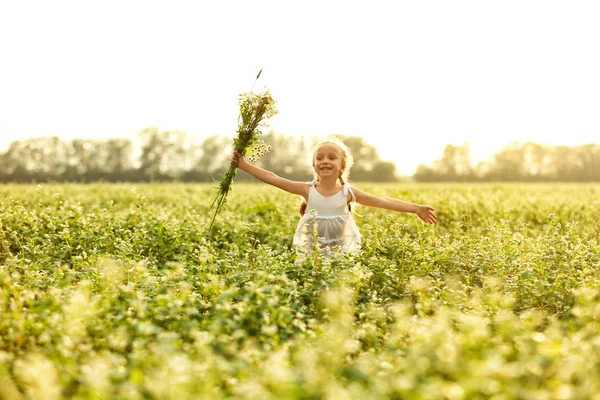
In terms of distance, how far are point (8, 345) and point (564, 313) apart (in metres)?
4.89

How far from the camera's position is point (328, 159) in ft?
23.8

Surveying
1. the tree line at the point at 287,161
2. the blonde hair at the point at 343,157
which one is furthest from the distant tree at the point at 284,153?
the blonde hair at the point at 343,157

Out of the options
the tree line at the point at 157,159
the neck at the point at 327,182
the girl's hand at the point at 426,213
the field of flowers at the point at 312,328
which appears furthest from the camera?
the tree line at the point at 157,159

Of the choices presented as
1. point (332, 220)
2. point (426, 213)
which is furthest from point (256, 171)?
point (426, 213)

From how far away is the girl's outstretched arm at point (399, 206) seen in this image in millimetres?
6832

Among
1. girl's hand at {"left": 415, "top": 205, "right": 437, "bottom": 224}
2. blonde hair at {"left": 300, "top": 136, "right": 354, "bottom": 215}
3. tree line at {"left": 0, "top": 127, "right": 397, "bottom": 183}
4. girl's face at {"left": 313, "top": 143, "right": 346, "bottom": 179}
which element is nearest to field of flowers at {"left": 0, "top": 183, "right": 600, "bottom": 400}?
girl's hand at {"left": 415, "top": 205, "right": 437, "bottom": 224}

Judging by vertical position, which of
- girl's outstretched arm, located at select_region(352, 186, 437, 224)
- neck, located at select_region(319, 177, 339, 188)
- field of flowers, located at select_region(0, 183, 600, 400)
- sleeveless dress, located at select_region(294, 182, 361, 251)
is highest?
neck, located at select_region(319, 177, 339, 188)

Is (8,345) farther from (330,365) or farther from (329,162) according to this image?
(329,162)

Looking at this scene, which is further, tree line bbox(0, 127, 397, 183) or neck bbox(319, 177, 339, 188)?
tree line bbox(0, 127, 397, 183)

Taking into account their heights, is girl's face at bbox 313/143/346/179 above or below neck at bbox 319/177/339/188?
above

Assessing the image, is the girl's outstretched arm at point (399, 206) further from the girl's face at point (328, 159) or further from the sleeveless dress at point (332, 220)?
the girl's face at point (328, 159)

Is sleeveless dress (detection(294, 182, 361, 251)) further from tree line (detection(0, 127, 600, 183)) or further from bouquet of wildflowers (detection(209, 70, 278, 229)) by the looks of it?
tree line (detection(0, 127, 600, 183))

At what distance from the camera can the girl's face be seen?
725cm

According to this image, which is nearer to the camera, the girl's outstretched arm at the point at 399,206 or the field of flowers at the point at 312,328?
the field of flowers at the point at 312,328
